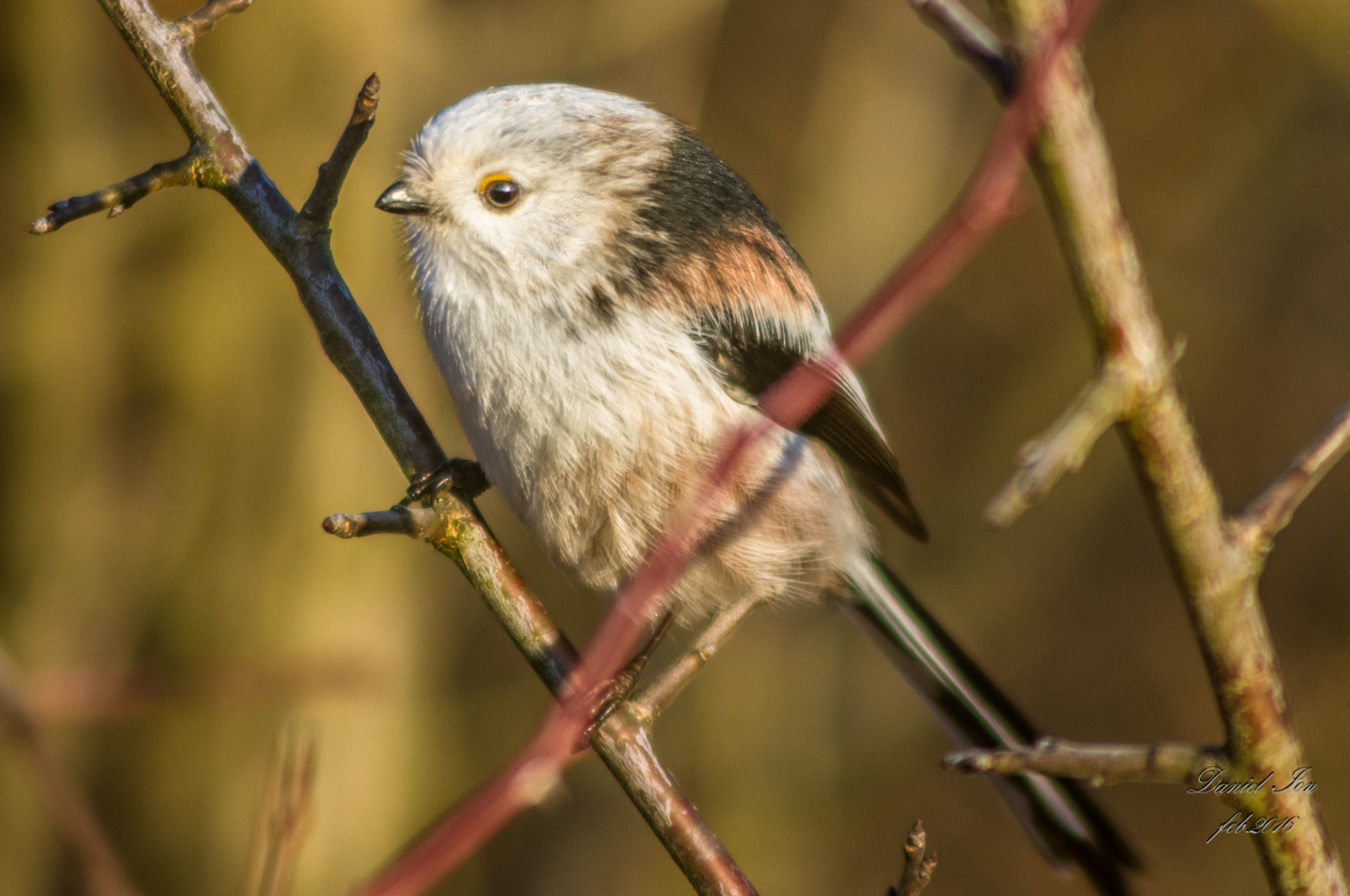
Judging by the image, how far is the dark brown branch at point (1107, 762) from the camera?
1.21 meters

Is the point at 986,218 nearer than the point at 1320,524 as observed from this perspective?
Yes

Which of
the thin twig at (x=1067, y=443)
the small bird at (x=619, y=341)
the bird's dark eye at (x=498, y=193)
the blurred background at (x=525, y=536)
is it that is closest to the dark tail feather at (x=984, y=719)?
the small bird at (x=619, y=341)

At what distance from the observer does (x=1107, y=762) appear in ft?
3.97

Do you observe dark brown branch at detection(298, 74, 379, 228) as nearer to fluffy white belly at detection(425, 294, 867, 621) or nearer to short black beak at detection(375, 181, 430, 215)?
short black beak at detection(375, 181, 430, 215)

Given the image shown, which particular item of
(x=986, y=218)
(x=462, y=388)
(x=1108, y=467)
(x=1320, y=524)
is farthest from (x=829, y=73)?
(x=986, y=218)

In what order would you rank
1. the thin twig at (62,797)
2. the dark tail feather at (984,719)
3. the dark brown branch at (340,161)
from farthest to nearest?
the dark tail feather at (984,719)
the dark brown branch at (340,161)
the thin twig at (62,797)

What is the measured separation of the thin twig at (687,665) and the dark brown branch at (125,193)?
1.12m

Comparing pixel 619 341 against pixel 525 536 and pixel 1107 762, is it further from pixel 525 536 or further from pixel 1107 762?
pixel 525 536

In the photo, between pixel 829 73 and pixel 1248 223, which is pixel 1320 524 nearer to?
pixel 1248 223

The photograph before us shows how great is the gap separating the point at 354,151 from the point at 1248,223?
17.6ft

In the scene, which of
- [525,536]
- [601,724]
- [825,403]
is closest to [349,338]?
[601,724]

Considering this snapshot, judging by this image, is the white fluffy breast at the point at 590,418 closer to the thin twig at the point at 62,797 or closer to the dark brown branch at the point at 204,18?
the dark brown branch at the point at 204,18

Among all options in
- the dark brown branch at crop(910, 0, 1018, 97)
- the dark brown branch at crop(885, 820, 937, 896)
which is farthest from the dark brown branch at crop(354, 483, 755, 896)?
the dark brown branch at crop(910, 0, 1018, 97)

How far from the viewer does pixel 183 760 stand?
4.46 m
